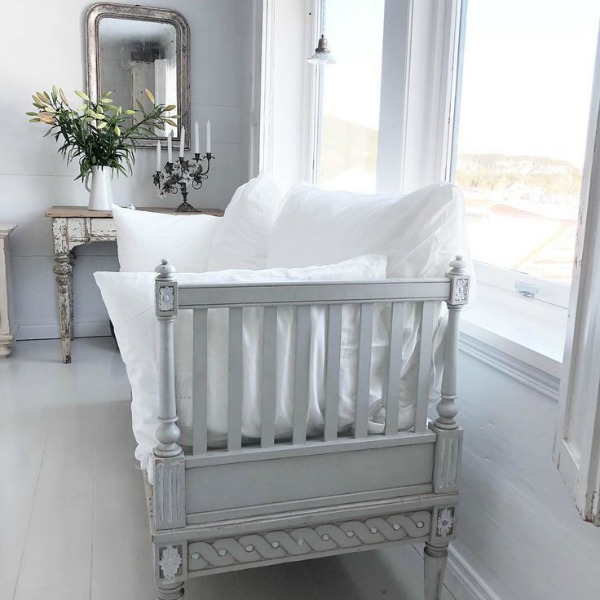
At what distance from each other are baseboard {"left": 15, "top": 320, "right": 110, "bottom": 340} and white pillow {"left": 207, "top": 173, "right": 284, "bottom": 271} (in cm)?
172

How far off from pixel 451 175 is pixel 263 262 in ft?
2.41

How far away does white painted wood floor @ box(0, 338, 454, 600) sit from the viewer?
1563 millimetres

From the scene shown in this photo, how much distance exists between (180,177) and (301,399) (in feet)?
8.23

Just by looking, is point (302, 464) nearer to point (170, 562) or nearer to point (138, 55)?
point (170, 562)

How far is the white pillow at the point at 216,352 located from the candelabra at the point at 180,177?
2.33 metres

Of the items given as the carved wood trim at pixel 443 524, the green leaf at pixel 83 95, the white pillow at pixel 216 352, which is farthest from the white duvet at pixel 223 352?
the green leaf at pixel 83 95

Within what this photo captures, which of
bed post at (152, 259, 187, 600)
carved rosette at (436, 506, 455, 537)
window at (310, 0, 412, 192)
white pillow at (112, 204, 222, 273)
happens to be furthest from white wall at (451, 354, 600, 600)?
white pillow at (112, 204, 222, 273)

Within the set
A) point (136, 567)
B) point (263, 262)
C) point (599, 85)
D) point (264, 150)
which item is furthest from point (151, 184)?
point (599, 85)

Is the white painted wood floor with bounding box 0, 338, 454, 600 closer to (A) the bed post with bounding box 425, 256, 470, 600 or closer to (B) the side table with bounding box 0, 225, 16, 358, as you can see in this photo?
(A) the bed post with bounding box 425, 256, 470, 600

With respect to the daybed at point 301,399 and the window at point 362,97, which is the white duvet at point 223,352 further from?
the window at point 362,97

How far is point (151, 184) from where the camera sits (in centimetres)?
383

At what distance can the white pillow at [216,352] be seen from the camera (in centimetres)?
124

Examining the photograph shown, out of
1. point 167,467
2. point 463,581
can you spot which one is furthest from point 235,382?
point 463,581

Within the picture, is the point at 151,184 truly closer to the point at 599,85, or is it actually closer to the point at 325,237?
the point at 325,237
